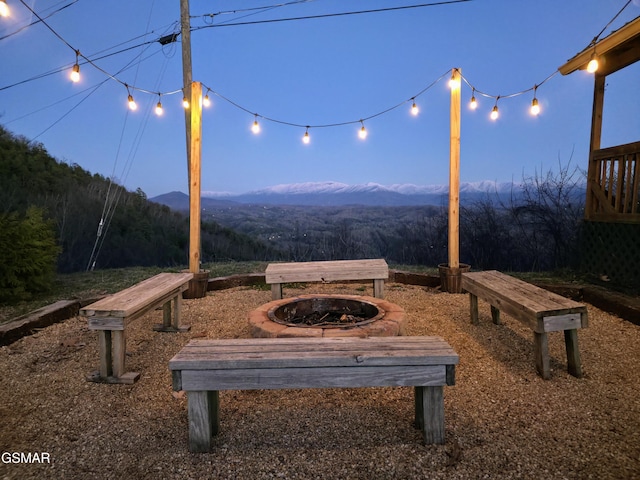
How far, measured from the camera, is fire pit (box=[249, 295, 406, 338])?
3.03 m

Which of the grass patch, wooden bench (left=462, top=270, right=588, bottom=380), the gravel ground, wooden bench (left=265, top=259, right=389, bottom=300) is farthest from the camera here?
the grass patch

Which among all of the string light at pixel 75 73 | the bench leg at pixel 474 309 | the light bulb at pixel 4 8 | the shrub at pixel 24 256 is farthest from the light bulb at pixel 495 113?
the shrub at pixel 24 256

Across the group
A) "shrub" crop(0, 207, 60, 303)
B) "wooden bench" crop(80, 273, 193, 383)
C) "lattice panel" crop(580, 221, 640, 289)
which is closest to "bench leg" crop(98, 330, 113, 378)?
"wooden bench" crop(80, 273, 193, 383)

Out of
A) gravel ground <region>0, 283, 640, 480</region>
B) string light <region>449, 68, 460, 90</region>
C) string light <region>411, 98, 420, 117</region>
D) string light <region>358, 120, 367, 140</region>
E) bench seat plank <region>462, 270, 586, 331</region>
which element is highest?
string light <region>449, 68, 460, 90</region>

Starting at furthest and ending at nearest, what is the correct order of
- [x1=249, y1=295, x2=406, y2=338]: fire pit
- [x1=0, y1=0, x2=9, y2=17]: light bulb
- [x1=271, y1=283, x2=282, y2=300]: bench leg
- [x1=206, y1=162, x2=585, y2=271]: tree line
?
1. [x1=206, y1=162, x2=585, y2=271]: tree line
2. [x1=271, y1=283, x2=282, y2=300]: bench leg
3. [x1=0, y1=0, x2=9, y2=17]: light bulb
4. [x1=249, y1=295, x2=406, y2=338]: fire pit

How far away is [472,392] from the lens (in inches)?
111

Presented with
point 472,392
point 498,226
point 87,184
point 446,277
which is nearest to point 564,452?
point 472,392

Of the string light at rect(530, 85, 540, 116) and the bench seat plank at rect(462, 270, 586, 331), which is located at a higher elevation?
the string light at rect(530, 85, 540, 116)

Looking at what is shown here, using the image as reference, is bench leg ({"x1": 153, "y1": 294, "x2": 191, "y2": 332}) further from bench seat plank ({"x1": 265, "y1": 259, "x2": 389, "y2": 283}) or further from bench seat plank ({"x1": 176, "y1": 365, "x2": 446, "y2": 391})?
bench seat plank ({"x1": 176, "y1": 365, "x2": 446, "y2": 391})

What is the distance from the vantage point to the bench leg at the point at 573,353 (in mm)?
3045

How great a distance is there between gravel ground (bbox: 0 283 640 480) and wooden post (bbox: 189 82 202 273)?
2.04 meters

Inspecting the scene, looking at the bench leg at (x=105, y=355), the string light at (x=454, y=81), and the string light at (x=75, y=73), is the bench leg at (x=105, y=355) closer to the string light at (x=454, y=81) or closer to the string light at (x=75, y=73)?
the string light at (x=75, y=73)

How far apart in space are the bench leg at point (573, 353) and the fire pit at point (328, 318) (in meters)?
1.24

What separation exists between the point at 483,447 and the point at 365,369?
76 centimetres
